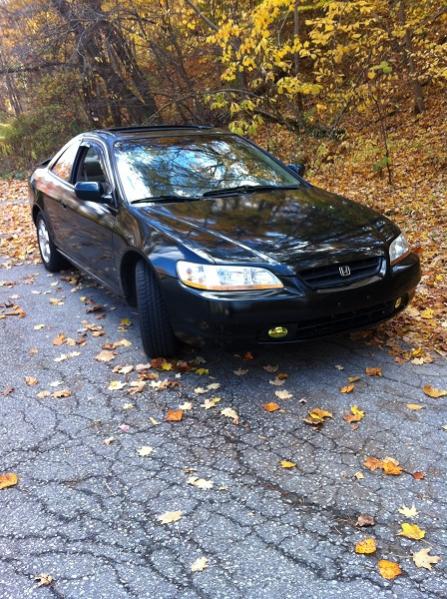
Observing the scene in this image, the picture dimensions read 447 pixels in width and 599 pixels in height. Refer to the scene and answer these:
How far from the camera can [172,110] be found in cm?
1338

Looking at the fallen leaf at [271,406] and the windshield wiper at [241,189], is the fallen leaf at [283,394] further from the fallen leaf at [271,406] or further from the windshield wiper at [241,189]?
the windshield wiper at [241,189]

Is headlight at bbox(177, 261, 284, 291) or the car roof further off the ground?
the car roof

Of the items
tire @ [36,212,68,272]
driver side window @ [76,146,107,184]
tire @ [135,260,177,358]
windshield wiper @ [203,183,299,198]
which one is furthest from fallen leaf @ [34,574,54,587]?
tire @ [36,212,68,272]

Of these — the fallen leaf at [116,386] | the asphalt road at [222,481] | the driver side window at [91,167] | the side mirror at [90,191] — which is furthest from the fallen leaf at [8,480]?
the driver side window at [91,167]

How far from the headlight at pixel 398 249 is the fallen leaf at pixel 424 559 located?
6.74 feet

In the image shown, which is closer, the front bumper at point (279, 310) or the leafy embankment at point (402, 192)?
the front bumper at point (279, 310)

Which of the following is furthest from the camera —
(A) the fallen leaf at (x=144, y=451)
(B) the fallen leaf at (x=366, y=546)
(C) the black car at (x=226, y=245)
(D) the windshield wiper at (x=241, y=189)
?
(D) the windshield wiper at (x=241, y=189)

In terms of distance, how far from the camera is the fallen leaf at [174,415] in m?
3.44

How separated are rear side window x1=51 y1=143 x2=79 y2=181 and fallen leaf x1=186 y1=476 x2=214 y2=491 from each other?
12.5 ft

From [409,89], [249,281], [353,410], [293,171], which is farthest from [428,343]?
[409,89]

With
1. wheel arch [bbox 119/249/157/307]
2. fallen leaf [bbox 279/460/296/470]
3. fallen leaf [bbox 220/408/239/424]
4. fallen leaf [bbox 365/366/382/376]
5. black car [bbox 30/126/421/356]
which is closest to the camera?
fallen leaf [bbox 279/460/296/470]

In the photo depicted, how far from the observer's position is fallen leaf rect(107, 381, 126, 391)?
3.89 m

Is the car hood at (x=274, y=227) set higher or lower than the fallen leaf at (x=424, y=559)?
higher

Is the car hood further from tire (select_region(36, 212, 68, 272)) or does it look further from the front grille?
tire (select_region(36, 212, 68, 272))
